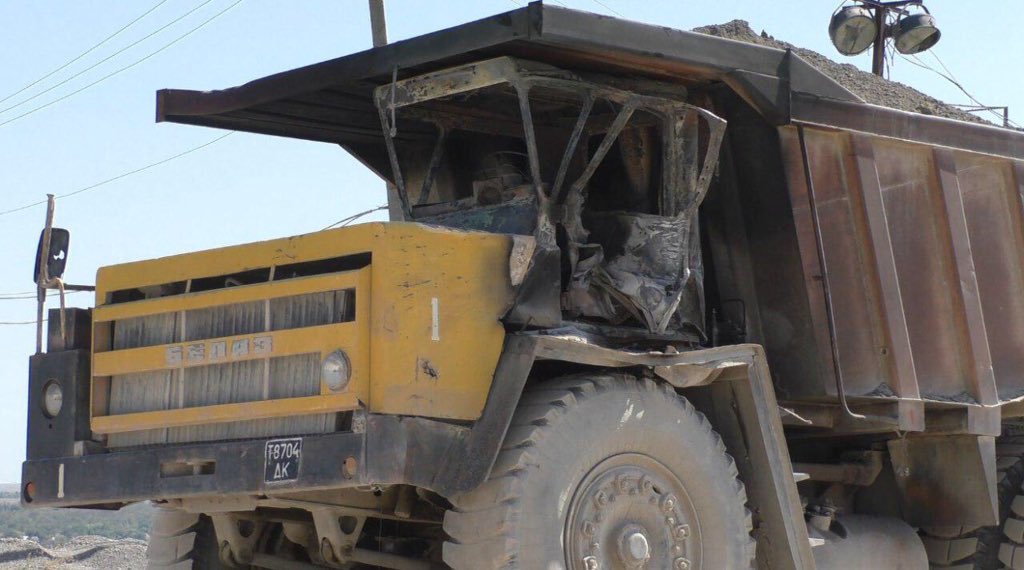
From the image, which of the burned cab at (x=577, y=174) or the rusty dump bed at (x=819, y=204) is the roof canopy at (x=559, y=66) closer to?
the rusty dump bed at (x=819, y=204)

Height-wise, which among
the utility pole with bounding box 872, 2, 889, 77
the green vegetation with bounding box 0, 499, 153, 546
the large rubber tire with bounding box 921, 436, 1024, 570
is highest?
the utility pole with bounding box 872, 2, 889, 77

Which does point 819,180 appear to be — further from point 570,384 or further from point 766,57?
point 570,384

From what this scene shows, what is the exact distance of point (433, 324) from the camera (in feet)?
19.7

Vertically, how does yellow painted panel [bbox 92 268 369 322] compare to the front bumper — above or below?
above

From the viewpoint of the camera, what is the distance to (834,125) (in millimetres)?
8062

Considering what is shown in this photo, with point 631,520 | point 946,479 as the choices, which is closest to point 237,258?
point 631,520

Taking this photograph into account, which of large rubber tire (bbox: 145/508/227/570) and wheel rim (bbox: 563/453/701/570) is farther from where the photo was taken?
→ large rubber tire (bbox: 145/508/227/570)

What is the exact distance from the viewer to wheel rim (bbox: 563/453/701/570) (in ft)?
20.8

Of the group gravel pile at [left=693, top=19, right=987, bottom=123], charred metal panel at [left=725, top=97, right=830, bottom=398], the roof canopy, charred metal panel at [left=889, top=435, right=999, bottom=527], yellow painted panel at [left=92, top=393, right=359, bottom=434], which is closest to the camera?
yellow painted panel at [left=92, top=393, right=359, bottom=434]

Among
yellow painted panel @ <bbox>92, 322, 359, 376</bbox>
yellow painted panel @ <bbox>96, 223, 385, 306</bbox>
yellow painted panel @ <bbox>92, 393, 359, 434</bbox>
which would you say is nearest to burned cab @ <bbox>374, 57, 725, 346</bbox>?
yellow painted panel @ <bbox>96, 223, 385, 306</bbox>

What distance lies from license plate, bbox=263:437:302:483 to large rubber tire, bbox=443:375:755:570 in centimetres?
66

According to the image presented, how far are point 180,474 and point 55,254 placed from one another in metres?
1.38

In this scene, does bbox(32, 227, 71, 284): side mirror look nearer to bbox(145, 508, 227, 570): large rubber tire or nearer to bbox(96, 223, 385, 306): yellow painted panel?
bbox(96, 223, 385, 306): yellow painted panel

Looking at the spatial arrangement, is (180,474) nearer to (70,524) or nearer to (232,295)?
(232,295)
